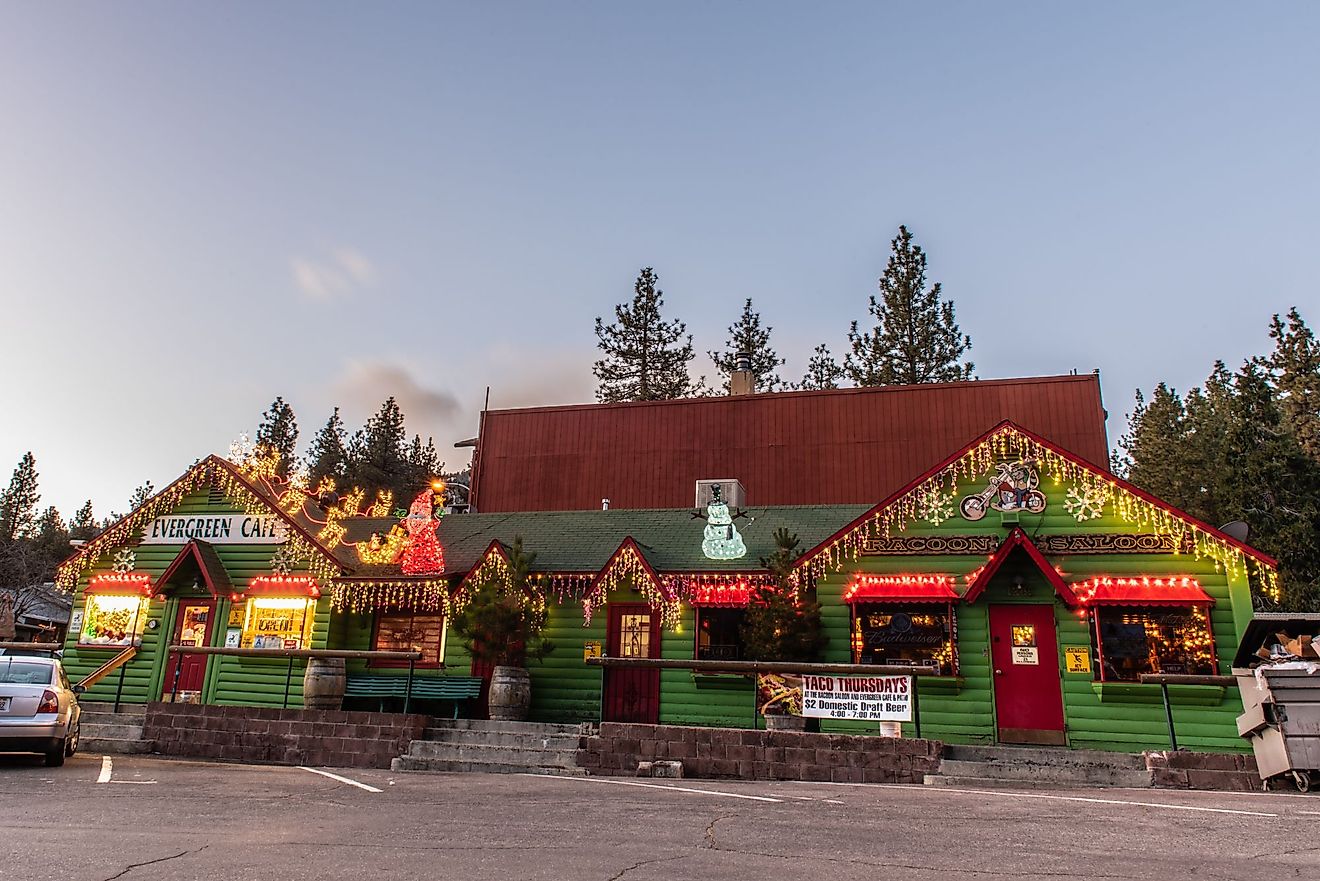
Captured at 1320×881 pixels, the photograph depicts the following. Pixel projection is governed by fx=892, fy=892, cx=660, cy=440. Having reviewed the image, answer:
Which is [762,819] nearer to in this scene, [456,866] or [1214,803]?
[456,866]

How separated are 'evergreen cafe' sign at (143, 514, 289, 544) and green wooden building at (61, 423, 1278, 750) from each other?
5 centimetres

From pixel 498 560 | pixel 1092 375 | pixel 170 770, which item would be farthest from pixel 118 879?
pixel 1092 375

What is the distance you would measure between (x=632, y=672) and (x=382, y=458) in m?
40.9

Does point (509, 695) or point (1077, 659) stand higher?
point (1077, 659)

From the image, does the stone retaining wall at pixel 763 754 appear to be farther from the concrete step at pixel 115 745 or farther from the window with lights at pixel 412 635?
the concrete step at pixel 115 745

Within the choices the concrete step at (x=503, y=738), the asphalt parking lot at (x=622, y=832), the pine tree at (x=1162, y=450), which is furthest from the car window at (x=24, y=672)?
the pine tree at (x=1162, y=450)

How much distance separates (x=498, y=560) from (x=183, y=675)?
7.36 m

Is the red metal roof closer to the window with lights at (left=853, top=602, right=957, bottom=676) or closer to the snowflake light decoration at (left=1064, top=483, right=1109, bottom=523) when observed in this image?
the window with lights at (left=853, top=602, right=957, bottom=676)

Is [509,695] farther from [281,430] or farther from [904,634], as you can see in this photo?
[281,430]

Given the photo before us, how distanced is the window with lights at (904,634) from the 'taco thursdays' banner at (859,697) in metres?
2.14

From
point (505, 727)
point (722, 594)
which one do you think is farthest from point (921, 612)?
point (505, 727)

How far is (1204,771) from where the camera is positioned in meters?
11.0

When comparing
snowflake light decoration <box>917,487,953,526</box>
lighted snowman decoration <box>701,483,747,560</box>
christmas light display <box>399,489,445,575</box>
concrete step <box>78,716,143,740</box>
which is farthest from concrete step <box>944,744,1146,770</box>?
concrete step <box>78,716,143,740</box>

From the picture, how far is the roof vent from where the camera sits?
21.4 metres
